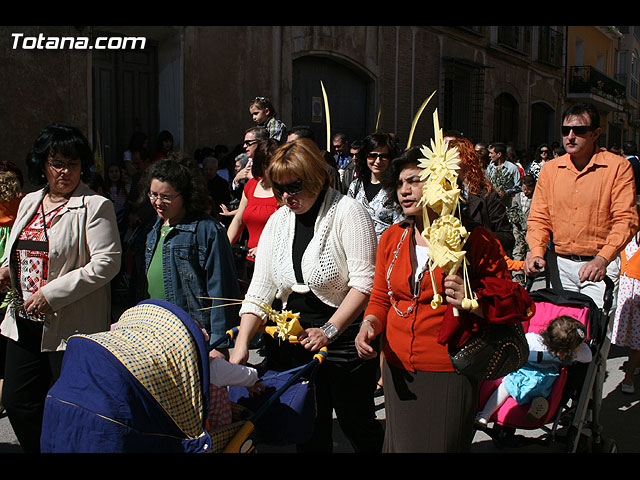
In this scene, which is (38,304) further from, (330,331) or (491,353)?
(491,353)

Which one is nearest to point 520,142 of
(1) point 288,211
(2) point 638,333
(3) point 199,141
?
(3) point 199,141

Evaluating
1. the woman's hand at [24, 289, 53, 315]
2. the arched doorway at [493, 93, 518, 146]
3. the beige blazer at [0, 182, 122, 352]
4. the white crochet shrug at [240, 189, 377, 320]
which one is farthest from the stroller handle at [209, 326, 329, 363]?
the arched doorway at [493, 93, 518, 146]

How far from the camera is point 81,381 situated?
2.46 meters

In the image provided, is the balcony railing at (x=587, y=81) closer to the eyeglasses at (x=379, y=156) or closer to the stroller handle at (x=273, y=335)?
the eyeglasses at (x=379, y=156)

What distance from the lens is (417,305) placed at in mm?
2869

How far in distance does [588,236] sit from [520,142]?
22625 mm

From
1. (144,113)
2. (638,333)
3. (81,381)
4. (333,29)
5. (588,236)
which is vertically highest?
(333,29)

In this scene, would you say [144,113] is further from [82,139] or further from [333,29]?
[82,139]

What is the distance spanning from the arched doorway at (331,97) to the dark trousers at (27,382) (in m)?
11.5

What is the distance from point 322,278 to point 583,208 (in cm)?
222

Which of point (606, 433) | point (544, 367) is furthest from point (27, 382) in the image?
point (606, 433)

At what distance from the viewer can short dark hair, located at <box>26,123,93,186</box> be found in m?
3.66

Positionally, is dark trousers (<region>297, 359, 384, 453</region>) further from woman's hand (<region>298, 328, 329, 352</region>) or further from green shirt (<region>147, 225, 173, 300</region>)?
green shirt (<region>147, 225, 173, 300</region>)

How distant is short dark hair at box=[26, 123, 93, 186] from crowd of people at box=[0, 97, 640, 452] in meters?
0.01
